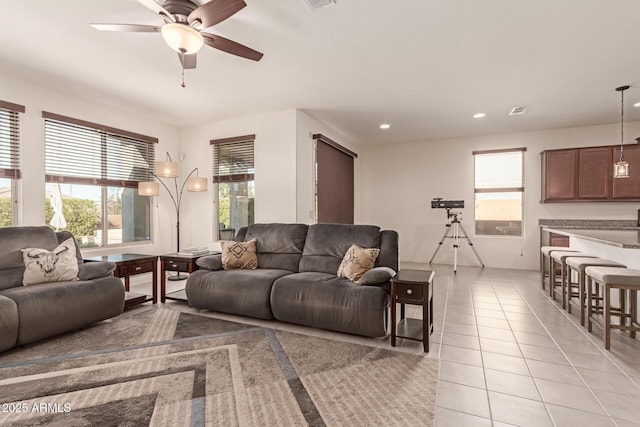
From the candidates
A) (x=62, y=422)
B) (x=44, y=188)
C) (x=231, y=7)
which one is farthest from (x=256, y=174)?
(x=62, y=422)

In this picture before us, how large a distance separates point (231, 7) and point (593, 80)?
4158 millimetres

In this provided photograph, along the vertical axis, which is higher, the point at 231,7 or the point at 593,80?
the point at 593,80

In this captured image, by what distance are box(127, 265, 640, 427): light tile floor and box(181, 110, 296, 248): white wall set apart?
1844mm

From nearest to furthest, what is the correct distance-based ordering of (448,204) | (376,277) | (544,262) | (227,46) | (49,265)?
(227,46) < (376,277) < (49,265) < (544,262) < (448,204)

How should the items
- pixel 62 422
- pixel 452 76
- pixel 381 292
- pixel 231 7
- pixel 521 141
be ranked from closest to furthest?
pixel 62 422
pixel 231 7
pixel 381 292
pixel 452 76
pixel 521 141

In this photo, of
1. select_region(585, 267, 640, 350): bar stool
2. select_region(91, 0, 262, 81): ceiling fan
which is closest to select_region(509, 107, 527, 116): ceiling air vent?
select_region(585, 267, 640, 350): bar stool

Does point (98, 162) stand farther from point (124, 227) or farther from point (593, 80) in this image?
point (593, 80)

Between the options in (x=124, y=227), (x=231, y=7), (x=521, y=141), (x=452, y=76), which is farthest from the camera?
(x=521, y=141)

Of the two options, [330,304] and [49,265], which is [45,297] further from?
[330,304]

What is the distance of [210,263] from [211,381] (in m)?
1.68

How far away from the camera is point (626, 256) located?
313cm

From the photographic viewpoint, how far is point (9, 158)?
3438 mm

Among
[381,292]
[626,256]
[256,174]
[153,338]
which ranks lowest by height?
[153,338]

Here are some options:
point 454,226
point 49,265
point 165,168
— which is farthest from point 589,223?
point 49,265
